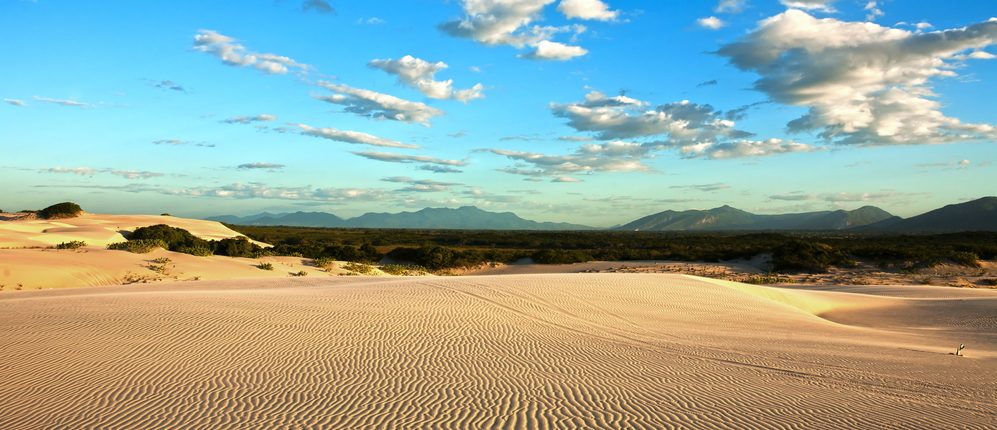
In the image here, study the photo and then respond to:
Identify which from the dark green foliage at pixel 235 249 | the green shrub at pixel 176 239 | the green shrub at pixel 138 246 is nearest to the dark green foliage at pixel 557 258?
the dark green foliage at pixel 235 249

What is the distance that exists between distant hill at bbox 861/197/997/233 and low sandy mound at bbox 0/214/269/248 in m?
156

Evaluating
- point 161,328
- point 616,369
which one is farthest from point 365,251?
point 616,369

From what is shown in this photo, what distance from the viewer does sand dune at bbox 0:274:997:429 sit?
593cm

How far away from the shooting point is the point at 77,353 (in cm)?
818

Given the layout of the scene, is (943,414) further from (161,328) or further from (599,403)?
(161,328)

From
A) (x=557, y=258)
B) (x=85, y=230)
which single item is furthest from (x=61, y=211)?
(x=557, y=258)

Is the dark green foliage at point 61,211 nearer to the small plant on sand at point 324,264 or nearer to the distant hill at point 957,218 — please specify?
the small plant on sand at point 324,264

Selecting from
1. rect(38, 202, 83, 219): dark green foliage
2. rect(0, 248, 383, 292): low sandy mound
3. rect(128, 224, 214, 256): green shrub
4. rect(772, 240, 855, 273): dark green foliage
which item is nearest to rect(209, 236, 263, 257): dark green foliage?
rect(128, 224, 214, 256): green shrub

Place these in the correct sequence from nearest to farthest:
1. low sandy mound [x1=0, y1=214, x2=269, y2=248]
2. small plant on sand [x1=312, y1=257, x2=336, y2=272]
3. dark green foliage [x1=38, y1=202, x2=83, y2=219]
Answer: low sandy mound [x1=0, y1=214, x2=269, y2=248]
small plant on sand [x1=312, y1=257, x2=336, y2=272]
dark green foliage [x1=38, y1=202, x2=83, y2=219]

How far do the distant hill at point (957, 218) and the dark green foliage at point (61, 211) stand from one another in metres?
163

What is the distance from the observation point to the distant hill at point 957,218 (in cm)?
14891

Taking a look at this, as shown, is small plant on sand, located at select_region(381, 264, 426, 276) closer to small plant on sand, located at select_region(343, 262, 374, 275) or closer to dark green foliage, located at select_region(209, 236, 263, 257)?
small plant on sand, located at select_region(343, 262, 374, 275)

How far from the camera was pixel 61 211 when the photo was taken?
4375 cm

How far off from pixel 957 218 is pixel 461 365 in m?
195
